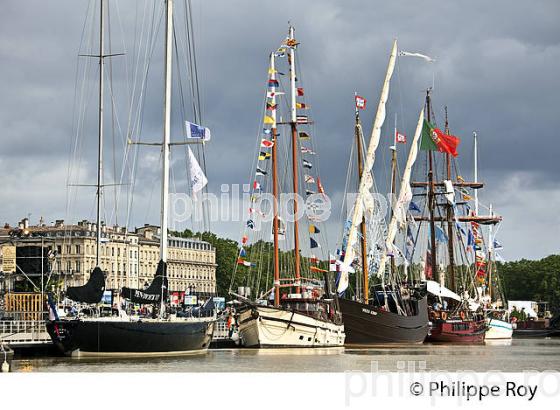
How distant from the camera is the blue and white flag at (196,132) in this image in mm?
49281

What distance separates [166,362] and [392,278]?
1125 inches

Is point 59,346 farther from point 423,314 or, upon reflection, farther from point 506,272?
point 506,272

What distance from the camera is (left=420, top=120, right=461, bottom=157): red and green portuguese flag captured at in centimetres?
7675

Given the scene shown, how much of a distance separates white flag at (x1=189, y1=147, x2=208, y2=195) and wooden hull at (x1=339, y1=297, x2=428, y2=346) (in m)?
17.9

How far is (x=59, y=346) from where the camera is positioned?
154 feet

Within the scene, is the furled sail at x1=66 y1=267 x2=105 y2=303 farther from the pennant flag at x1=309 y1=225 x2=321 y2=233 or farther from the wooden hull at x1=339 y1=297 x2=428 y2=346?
the wooden hull at x1=339 y1=297 x2=428 y2=346

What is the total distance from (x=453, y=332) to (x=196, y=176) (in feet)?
114

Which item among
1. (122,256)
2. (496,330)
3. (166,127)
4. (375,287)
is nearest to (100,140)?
(166,127)

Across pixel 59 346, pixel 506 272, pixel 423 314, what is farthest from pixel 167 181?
pixel 506 272

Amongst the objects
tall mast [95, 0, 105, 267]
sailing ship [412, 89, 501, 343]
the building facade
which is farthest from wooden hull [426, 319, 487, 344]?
the building facade

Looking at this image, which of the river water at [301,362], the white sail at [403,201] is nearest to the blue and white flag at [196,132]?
the river water at [301,362]
